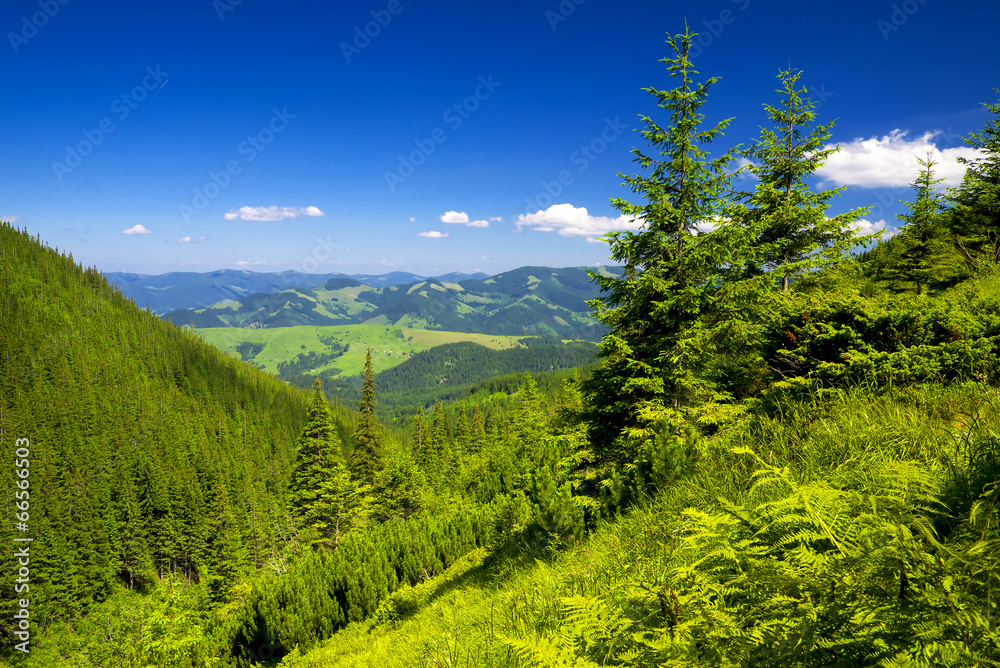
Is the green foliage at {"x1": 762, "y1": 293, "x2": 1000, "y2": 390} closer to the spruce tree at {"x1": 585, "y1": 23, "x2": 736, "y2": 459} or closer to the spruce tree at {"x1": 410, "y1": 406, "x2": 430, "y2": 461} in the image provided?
the spruce tree at {"x1": 585, "y1": 23, "x2": 736, "y2": 459}

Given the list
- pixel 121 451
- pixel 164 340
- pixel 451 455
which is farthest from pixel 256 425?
pixel 451 455

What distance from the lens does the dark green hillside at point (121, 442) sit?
5450 cm

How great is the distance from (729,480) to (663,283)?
25.0 feet

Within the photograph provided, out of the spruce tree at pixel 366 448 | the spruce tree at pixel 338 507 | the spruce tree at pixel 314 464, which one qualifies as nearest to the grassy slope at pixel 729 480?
the spruce tree at pixel 338 507

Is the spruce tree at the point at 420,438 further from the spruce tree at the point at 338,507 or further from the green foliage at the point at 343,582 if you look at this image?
the green foliage at the point at 343,582

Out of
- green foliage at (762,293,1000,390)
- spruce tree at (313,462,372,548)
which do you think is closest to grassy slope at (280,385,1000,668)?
green foliage at (762,293,1000,390)

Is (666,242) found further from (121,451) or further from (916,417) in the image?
(121,451)

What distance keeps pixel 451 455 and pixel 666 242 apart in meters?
54.9

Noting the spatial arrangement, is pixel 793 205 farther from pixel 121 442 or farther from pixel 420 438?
pixel 121 442

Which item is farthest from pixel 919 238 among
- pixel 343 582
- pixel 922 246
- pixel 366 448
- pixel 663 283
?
pixel 366 448

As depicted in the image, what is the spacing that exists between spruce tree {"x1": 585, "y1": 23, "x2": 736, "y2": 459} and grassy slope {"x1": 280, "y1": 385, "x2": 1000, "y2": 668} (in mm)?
5442

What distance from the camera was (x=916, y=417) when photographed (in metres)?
3.97

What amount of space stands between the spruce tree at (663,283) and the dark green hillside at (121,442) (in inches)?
1550

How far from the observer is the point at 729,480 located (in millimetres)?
4297
